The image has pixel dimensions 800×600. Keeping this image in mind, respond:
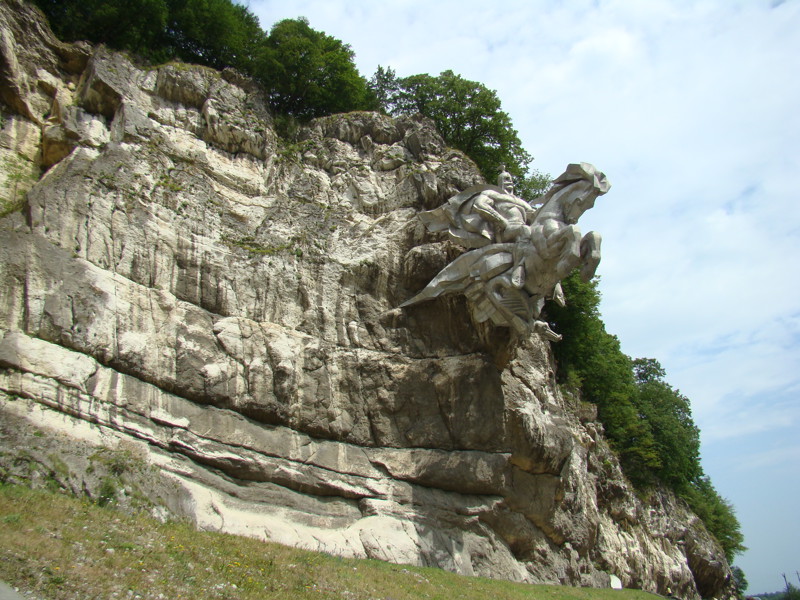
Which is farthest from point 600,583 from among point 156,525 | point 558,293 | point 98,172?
point 98,172

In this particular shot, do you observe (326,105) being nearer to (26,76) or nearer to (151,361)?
(26,76)

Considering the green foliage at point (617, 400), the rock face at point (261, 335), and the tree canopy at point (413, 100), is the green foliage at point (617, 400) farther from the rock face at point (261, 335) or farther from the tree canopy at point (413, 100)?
the rock face at point (261, 335)

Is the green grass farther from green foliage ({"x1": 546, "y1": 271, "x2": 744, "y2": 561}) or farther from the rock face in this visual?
green foliage ({"x1": 546, "y1": 271, "x2": 744, "y2": 561})

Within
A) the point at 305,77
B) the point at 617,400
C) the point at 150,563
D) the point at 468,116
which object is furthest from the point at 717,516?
the point at 150,563

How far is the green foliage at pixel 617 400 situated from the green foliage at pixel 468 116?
6.10m

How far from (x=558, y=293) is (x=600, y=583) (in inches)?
343

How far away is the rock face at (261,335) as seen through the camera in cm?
1297

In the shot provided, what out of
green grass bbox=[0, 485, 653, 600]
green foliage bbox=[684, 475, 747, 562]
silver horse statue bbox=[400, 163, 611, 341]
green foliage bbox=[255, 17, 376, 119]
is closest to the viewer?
green grass bbox=[0, 485, 653, 600]

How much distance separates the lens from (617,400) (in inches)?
1171

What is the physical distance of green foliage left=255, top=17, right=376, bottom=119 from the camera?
25266mm

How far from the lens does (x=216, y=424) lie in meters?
14.2

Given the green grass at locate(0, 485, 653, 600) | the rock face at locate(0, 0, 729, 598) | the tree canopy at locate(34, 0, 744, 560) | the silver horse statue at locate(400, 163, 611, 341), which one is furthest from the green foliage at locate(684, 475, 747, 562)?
the green grass at locate(0, 485, 653, 600)

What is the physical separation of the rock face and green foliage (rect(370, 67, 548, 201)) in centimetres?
738

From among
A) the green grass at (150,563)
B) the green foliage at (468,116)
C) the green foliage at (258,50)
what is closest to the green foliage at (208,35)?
the green foliage at (258,50)
